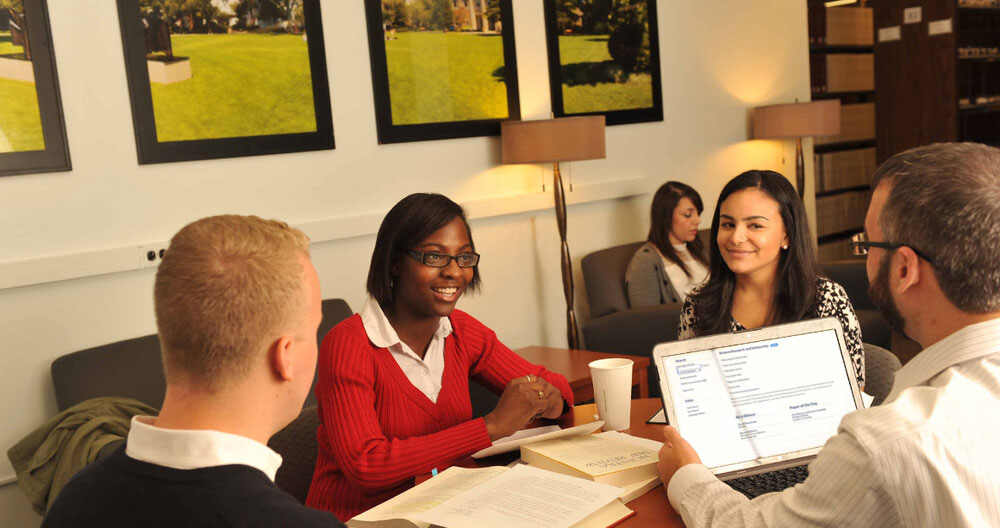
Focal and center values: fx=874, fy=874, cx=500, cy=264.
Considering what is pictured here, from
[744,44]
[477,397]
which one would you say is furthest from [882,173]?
[744,44]

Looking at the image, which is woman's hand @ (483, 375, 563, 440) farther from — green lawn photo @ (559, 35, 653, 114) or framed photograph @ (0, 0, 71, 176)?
green lawn photo @ (559, 35, 653, 114)

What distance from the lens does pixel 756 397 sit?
1608 mm

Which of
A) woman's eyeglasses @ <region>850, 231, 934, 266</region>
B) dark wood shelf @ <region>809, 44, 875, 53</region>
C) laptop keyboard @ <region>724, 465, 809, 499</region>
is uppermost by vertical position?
dark wood shelf @ <region>809, 44, 875, 53</region>

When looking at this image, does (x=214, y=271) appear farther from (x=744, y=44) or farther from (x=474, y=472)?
(x=744, y=44)

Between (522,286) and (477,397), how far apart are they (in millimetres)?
1918

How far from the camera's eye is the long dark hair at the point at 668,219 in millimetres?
4383

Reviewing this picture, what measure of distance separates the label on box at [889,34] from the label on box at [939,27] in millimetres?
213

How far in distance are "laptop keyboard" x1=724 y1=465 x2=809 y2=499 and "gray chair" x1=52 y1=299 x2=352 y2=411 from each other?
2045 millimetres

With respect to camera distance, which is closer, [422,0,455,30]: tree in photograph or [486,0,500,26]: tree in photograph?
[422,0,455,30]: tree in photograph

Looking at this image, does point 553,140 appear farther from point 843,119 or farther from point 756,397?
point 843,119

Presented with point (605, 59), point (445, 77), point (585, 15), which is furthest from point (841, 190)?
point (445, 77)

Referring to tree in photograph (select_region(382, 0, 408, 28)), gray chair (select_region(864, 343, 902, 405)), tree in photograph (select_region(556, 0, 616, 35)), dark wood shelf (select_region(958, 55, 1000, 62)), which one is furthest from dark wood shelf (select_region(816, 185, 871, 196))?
gray chair (select_region(864, 343, 902, 405))

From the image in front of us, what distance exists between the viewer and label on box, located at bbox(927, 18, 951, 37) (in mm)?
6109

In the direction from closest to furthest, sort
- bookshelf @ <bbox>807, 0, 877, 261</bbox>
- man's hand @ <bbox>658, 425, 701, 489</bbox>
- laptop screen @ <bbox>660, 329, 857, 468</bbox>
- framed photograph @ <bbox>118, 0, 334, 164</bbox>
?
1. man's hand @ <bbox>658, 425, 701, 489</bbox>
2. laptop screen @ <bbox>660, 329, 857, 468</bbox>
3. framed photograph @ <bbox>118, 0, 334, 164</bbox>
4. bookshelf @ <bbox>807, 0, 877, 261</bbox>
